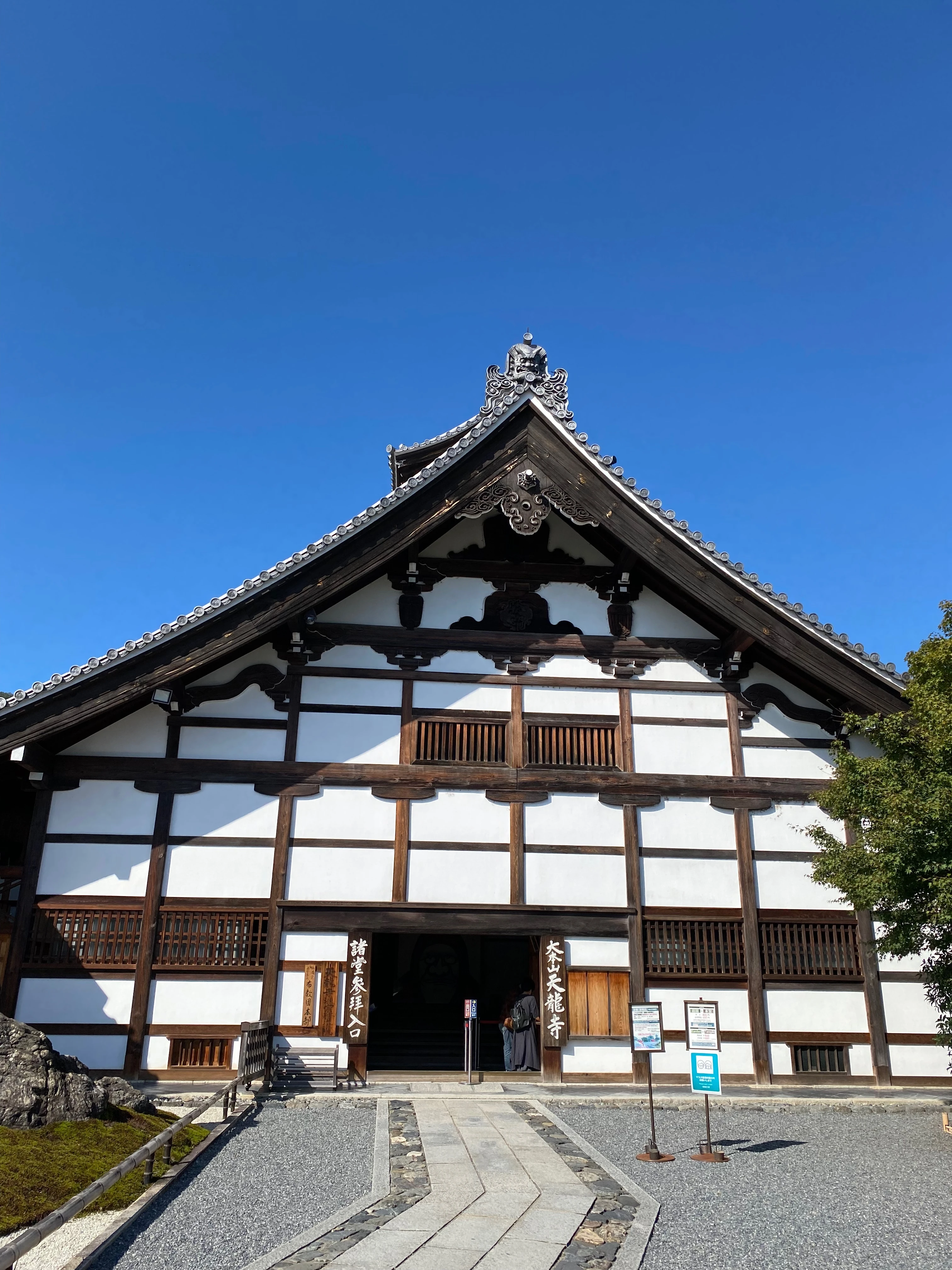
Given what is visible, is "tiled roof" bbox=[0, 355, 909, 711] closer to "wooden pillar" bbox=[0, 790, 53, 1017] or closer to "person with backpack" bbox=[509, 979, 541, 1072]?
"wooden pillar" bbox=[0, 790, 53, 1017]

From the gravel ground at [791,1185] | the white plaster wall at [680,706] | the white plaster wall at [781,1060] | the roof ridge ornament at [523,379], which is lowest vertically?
the gravel ground at [791,1185]

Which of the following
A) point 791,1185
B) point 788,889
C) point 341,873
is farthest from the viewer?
point 788,889

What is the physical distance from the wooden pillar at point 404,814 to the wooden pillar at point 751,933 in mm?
5213

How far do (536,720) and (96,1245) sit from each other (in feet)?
32.3

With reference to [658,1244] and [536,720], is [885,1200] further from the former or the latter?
[536,720]

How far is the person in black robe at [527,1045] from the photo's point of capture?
1366 cm

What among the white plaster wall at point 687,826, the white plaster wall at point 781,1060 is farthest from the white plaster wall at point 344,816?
the white plaster wall at point 781,1060

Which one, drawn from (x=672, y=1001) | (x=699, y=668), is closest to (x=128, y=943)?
(x=672, y=1001)

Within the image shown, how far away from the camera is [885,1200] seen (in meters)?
7.38

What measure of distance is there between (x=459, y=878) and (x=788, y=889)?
521 centimetres

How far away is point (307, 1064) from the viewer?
41.0 ft

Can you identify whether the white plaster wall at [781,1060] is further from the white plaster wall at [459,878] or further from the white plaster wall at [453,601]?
the white plaster wall at [453,601]

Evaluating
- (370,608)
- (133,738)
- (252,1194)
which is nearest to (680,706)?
(370,608)

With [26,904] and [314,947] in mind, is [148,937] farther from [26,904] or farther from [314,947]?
[314,947]
